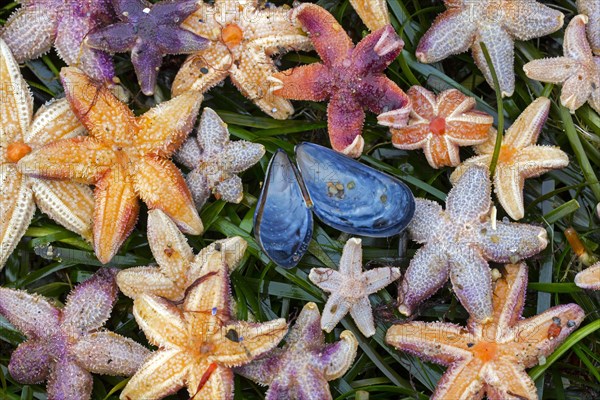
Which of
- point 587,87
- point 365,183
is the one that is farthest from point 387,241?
point 587,87

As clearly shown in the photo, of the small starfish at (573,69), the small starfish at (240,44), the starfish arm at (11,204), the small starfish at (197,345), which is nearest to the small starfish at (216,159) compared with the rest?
the small starfish at (240,44)

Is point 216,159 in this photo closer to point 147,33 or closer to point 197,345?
point 147,33

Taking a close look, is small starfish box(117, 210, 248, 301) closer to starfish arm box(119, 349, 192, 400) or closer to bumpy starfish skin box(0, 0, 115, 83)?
starfish arm box(119, 349, 192, 400)

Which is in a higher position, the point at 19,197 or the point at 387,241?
the point at 19,197

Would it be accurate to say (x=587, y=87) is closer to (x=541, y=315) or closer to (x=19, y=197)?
(x=541, y=315)

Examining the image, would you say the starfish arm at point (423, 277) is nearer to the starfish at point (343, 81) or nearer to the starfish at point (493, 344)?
the starfish at point (493, 344)
